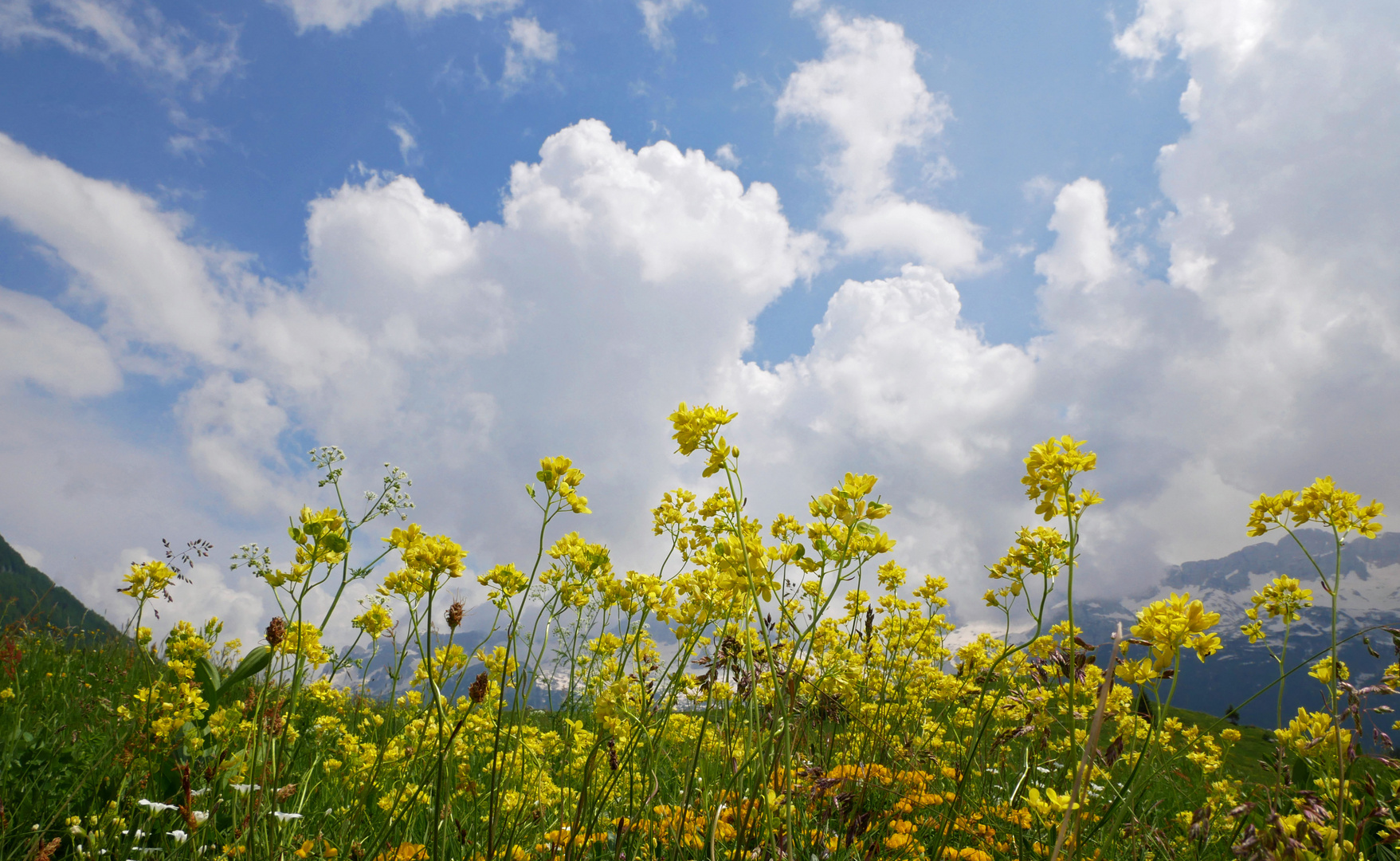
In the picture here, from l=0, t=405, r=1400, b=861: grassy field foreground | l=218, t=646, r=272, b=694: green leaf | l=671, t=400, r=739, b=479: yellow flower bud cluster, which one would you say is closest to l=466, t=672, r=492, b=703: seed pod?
l=0, t=405, r=1400, b=861: grassy field foreground

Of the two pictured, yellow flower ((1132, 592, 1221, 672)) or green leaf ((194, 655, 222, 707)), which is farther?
green leaf ((194, 655, 222, 707))

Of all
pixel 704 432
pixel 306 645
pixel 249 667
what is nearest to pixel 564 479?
pixel 704 432

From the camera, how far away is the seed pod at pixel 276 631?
2.42 m

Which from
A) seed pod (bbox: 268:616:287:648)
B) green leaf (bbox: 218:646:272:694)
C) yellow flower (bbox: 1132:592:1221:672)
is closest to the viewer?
yellow flower (bbox: 1132:592:1221:672)

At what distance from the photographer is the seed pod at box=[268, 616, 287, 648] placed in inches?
95.2

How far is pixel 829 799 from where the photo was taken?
3.12m

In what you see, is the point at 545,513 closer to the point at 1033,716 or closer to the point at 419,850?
the point at 419,850

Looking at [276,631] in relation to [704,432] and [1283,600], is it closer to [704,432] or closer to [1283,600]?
[704,432]

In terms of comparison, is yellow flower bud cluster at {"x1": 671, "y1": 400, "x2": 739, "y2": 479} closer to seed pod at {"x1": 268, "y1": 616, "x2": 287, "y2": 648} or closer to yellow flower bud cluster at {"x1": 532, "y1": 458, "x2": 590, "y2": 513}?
yellow flower bud cluster at {"x1": 532, "y1": 458, "x2": 590, "y2": 513}

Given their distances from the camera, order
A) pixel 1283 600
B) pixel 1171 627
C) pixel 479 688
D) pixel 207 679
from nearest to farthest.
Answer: pixel 1171 627 < pixel 479 688 < pixel 207 679 < pixel 1283 600

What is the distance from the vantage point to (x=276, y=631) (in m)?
2.49

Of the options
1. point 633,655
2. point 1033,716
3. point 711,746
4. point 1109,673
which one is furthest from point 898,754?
point 1109,673

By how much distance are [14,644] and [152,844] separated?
174 inches

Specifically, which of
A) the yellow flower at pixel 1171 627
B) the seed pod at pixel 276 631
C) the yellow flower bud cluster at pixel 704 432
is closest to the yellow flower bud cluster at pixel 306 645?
the seed pod at pixel 276 631
